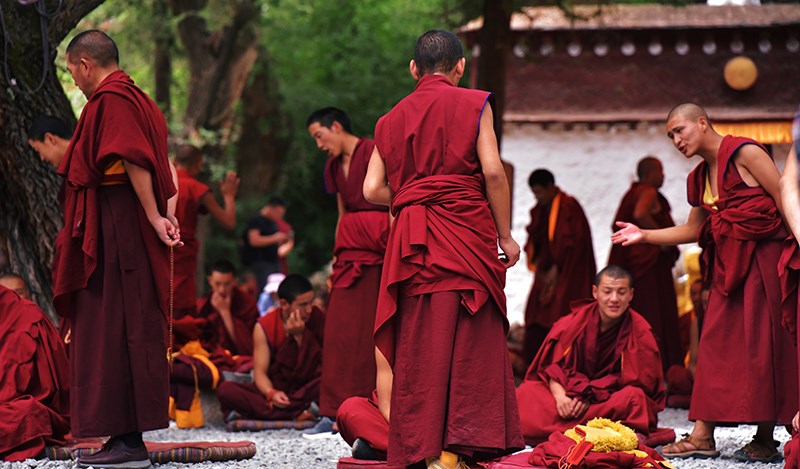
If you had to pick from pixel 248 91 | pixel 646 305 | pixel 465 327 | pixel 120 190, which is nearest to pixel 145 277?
pixel 120 190

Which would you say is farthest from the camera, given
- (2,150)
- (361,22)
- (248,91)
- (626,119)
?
(361,22)

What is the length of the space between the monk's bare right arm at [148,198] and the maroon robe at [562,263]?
5331 mm

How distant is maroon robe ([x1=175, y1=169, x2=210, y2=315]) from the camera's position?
830cm

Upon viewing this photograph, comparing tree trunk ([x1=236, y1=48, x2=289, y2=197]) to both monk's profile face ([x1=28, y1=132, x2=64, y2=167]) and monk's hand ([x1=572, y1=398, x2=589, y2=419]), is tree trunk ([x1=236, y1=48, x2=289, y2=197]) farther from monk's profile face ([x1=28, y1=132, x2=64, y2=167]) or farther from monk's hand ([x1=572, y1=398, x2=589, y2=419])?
monk's hand ([x1=572, y1=398, x2=589, y2=419])

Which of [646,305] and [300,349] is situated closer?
[300,349]

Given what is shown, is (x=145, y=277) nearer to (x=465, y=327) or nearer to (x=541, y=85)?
(x=465, y=327)

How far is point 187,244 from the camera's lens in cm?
840

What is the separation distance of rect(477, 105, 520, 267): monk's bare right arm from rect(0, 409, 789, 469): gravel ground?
152cm

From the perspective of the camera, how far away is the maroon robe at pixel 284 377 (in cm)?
762

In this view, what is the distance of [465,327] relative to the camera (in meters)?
4.85

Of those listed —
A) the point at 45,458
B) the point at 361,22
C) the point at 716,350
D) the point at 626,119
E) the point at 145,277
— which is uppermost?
the point at 361,22

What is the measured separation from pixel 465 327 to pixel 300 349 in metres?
3.05

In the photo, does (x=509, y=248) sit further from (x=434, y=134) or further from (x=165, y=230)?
(x=165, y=230)

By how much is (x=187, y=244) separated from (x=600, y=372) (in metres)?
3.12
